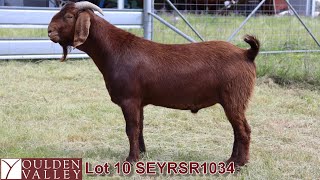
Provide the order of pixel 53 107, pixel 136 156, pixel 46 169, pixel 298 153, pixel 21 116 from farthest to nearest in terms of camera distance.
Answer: pixel 53 107, pixel 21 116, pixel 298 153, pixel 136 156, pixel 46 169

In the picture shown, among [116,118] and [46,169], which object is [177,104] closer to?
[46,169]

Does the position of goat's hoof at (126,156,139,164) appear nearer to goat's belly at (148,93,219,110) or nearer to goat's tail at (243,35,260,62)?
goat's belly at (148,93,219,110)

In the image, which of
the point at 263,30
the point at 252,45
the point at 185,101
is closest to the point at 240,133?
the point at 185,101

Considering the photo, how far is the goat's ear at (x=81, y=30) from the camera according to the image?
4.54m

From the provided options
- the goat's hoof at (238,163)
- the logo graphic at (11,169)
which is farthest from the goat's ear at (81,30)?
the goat's hoof at (238,163)

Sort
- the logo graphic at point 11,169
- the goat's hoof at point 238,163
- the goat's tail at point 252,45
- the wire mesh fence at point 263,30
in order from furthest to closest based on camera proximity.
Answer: the wire mesh fence at point 263,30 < the goat's hoof at point 238,163 < the goat's tail at point 252,45 < the logo graphic at point 11,169

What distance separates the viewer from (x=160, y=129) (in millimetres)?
6000


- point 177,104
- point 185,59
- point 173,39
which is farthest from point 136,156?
point 173,39

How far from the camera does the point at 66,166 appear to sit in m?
4.45

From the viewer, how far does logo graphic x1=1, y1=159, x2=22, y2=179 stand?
427 centimetres

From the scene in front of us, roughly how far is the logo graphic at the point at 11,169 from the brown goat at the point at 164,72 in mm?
988

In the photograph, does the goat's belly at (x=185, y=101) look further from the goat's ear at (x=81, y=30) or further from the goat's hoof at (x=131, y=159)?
the goat's ear at (x=81, y=30)

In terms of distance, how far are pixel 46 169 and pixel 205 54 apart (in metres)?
1.71

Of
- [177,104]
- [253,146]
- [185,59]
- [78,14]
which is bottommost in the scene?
[253,146]
